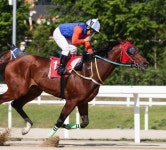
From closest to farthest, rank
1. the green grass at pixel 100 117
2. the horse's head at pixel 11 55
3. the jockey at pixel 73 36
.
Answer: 1. the jockey at pixel 73 36
2. the horse's head at pixel 11 55
3. the green grass at pixel 100 117

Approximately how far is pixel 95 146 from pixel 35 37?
102ft

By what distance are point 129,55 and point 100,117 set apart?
8042 millimetres

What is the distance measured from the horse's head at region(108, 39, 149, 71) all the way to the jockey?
44cm

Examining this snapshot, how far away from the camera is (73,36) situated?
452 inches

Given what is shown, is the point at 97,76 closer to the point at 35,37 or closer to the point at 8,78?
the point at 8,78

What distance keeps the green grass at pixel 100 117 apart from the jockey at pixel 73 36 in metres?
5.72

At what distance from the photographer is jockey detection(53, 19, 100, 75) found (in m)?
11.5

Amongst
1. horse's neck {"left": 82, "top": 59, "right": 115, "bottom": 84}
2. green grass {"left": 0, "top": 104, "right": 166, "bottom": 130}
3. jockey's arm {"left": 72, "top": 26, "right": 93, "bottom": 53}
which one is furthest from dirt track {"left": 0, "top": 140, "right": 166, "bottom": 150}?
green grass {"left": 0, "top": 104, "right": 166, "bottom": 130}

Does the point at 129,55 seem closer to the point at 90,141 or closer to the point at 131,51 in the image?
the point at 131,51

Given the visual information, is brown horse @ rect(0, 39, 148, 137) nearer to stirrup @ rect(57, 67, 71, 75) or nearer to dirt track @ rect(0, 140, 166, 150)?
stirrup @ rect(57, 67, 71, 75)

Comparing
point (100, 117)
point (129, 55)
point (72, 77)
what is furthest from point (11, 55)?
point (100, 117)

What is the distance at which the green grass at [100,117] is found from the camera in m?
17.9

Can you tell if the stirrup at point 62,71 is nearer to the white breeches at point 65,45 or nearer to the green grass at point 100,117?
the white breeches at point 65,45

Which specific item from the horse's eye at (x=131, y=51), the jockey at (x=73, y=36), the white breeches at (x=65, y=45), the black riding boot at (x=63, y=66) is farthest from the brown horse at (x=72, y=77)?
the white breeches at (x=65, y=45)
